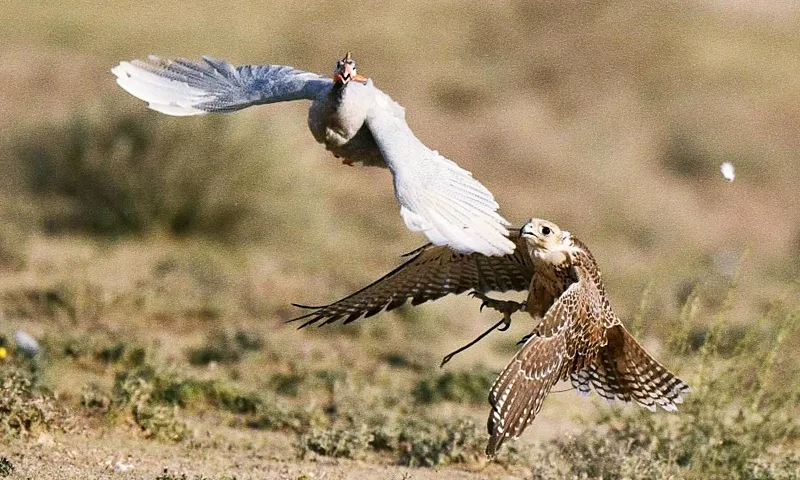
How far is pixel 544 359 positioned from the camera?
5.27 m

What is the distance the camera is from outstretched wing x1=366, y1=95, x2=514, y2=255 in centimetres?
481

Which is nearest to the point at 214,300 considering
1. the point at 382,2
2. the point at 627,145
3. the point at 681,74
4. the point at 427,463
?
→ the point at 427,463

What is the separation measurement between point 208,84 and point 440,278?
1.45 meters

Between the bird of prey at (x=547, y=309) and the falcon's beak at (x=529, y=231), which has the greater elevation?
the falcon's beak at (x=529, y=231)

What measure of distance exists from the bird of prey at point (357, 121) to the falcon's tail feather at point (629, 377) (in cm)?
119

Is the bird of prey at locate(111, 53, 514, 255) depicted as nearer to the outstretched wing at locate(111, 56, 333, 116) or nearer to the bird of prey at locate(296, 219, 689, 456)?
the outstretched wing at locate(111, 56, 333, 116)

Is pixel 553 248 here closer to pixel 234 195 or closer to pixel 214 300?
pixel 214 300

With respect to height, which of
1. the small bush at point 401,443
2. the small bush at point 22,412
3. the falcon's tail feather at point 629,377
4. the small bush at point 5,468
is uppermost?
the falcon's tail feather at point 629,377

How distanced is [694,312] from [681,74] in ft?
65.6

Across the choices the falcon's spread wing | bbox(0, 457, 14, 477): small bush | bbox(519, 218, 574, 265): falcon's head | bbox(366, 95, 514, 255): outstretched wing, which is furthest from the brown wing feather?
bbox(0, 457, 14, 477): small bush

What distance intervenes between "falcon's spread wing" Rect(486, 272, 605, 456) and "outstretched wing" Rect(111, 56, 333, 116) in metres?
1.54

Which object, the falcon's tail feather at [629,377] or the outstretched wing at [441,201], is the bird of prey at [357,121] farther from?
the falcon's tail feather at [629,377]

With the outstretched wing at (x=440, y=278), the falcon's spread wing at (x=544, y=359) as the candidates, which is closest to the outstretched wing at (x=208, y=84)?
the outstretched wing at (x=440, y=278)

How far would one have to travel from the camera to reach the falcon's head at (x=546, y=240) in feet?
18.8
